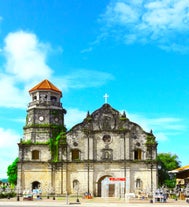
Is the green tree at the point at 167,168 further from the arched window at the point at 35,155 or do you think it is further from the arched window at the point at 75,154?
the arched window at the point at 35,155

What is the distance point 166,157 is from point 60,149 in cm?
3352

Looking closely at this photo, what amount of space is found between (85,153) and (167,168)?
28934 millimetres

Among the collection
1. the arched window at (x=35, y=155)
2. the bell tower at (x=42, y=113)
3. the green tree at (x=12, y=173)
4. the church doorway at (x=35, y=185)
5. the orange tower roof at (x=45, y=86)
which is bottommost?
the church doorway at (x=35, y=185)

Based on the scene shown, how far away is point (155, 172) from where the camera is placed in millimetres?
56250

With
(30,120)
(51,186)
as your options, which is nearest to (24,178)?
(51,186)

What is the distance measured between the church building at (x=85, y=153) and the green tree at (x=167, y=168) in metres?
18.0

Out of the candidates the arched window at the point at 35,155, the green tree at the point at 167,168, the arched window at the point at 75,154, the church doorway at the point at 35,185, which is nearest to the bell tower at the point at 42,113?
the arched window at the point at 35,155

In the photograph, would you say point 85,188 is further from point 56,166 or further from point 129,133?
point 129,133

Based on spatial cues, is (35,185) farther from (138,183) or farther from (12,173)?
(138,183)

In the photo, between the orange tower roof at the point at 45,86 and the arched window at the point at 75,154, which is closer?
the arched window at the point at 75,154

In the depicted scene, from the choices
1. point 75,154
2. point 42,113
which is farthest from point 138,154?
point 42,113

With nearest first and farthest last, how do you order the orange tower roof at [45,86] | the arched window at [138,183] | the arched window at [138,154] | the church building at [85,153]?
the arched window at [138,183] → the church building at [85,153] → the arched window at [138,154] → the orange tower roof at [45,86]

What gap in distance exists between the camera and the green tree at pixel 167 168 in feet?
249

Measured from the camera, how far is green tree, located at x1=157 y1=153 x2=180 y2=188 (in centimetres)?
7588
